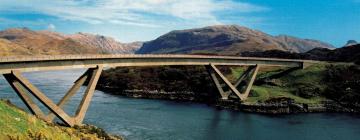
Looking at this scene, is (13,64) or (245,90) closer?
(13,64)

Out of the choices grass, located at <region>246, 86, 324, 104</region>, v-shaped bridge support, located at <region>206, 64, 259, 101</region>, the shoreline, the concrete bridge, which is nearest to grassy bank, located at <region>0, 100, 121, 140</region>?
the concrete bridge

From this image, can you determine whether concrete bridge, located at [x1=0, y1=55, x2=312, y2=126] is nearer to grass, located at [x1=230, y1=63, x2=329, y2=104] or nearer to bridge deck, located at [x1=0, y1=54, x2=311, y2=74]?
bridge deck, located at [x1=0, y1=54, x2=311, y2=74]

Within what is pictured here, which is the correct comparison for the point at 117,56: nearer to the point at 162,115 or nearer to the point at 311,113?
the point at 162,115

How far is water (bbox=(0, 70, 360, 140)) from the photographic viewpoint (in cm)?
7174

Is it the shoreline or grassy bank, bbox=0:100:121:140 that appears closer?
grassy bank, bbox=0:100:121:140

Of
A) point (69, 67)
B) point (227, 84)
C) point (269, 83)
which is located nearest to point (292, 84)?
point (269, 83)

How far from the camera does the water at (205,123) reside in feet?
235

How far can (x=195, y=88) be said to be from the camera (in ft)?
422

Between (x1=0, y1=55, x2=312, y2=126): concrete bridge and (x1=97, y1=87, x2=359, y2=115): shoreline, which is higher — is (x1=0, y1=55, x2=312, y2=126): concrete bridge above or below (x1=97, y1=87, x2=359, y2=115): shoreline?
above

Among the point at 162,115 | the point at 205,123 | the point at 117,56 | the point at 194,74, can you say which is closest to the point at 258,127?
the point at 205,123

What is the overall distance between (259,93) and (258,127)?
1401 inches

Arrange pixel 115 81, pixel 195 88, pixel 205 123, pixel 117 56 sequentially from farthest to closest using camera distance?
pixel 115 81 < pixel 195 88 < pixel 205 123 < pixel 117 56

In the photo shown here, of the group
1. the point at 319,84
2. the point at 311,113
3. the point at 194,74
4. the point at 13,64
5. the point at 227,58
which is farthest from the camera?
the point at 194,74

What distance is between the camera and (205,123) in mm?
83062
